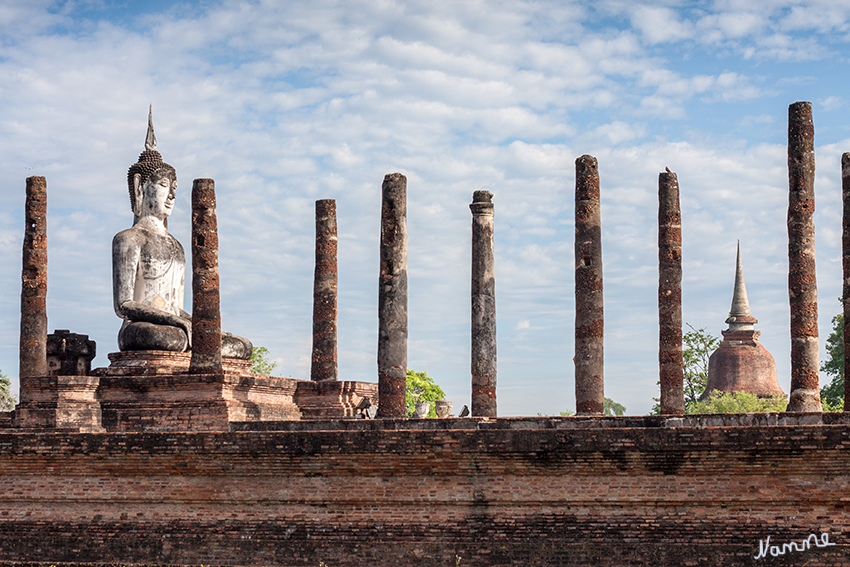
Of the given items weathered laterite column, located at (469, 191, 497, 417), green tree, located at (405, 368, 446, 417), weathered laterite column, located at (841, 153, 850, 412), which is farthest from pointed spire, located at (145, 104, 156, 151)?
green tree, located at (405, 368, 446, 417)

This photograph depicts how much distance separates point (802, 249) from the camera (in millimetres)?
16984

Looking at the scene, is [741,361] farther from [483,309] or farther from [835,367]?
[483,309]

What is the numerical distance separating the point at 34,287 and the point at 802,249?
13821 mm

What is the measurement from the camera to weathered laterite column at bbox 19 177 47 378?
18.7 meters

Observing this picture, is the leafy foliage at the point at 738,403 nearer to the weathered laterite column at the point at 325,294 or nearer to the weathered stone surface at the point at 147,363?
the weathered laterite column at the point at 325,294

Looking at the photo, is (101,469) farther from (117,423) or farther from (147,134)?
(147,134)

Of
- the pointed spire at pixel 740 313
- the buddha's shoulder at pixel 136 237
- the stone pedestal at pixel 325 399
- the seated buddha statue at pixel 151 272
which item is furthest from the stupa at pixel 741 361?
the buddha's shoulder at pixel 136 237

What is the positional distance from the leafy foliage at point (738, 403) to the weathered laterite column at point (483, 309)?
24.6 metres

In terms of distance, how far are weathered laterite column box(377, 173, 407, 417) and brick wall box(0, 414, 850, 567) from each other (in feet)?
21.3

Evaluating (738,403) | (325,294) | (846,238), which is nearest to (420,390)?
(738,403)

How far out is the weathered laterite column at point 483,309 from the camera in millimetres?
18906

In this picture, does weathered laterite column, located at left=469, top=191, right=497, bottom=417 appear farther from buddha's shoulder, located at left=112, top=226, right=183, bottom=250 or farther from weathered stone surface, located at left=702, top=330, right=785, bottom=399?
weathered stone surface, located at left=702, top=330, right=785, bottom=399

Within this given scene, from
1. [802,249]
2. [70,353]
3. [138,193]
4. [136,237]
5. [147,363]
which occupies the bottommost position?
[147,363]

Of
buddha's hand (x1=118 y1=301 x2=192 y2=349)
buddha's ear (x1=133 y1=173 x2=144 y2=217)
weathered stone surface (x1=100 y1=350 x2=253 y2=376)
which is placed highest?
buddha's ear (x1=133 y1=173 x2=144 y2=217)
